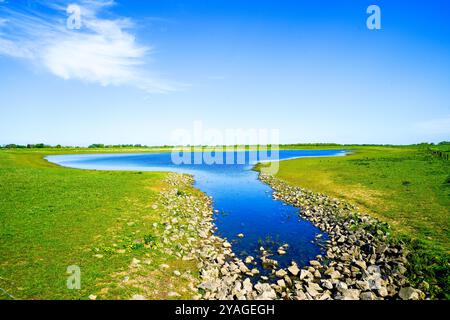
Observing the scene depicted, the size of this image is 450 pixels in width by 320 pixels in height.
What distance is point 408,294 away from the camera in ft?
36.3

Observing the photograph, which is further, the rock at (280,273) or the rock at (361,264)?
the rock at (361,264)

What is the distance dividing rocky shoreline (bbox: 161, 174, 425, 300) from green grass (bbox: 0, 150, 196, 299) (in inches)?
75.3

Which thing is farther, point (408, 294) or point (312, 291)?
point (312, 291)

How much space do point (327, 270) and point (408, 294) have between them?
3.91 metres

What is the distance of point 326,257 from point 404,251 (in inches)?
172

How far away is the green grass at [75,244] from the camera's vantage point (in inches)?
432

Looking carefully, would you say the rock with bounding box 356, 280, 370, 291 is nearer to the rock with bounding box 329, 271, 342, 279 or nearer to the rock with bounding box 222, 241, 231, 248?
the rock with bounding box 329, 271, 342, 279

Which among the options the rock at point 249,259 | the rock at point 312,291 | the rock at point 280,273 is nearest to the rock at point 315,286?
the rock at point 312,291

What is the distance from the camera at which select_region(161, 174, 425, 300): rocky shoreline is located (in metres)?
11.7
